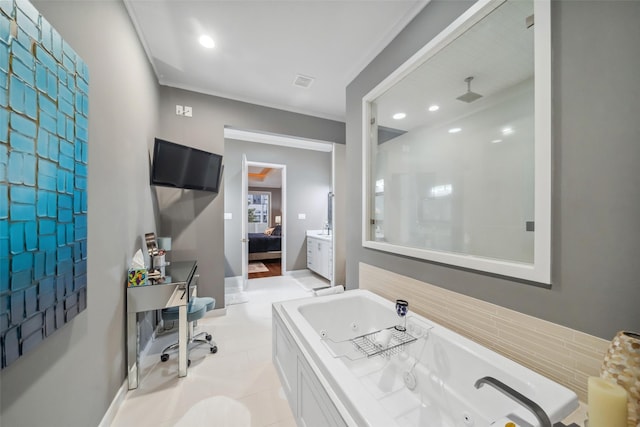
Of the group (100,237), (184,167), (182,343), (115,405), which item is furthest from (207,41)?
(115,405)

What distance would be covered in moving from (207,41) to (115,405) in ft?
9.80

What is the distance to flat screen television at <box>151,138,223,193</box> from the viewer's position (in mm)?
2359

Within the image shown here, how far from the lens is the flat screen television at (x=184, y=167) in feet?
7.74

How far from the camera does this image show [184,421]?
148cm

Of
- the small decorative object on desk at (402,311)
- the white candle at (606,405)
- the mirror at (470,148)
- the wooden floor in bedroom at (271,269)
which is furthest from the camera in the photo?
the wooden floor in bedroom at (271,269)

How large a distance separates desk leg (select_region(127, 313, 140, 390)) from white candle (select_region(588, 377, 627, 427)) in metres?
2.49

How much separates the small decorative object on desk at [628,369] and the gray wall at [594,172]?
231 mm

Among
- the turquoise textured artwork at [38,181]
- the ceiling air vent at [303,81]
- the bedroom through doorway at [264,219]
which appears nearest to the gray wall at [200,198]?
the ceiling air vent at [303,81]

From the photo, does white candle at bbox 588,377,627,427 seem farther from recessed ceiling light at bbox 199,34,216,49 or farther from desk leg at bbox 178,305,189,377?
recessed ceiling light at bbox 199,34,216,49

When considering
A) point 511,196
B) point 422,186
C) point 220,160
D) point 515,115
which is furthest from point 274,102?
point 511,196

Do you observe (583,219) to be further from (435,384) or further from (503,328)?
(435,384)

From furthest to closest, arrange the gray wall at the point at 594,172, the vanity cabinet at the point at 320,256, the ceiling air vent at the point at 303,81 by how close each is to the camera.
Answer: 1. the vanity cabinet at the point at 320,256
2. the ceiling air vent at the point at 303,81
3. the gray wall at the point at 594,172

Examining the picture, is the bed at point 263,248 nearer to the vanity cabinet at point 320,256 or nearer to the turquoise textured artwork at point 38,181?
the vanity cabinet at point 320,256

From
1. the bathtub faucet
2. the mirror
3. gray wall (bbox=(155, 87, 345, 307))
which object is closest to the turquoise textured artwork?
the bathtub faucet
